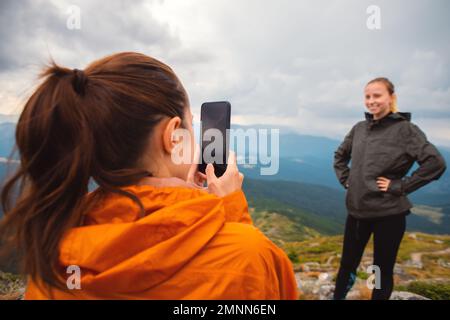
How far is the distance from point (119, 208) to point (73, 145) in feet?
1.11

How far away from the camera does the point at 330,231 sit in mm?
76250

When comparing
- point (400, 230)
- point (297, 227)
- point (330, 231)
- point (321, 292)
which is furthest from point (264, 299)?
point (330, 231)

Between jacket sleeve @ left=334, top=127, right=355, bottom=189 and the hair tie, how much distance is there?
463 centimetres

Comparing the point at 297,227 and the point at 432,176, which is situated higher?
the point at 432,176

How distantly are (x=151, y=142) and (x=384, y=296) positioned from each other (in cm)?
430

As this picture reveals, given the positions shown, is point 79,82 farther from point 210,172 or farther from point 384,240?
point 384,240

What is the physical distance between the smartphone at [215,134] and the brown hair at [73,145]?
21.3 inches

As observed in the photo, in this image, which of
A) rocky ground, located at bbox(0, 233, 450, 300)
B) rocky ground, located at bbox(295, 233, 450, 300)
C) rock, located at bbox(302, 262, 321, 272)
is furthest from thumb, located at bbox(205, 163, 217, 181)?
rock, located at bbox(302, 262, 321, 272)

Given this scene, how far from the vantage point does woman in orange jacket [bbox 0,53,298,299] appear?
4.29 ft

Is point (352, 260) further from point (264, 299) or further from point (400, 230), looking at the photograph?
point (264, 299)

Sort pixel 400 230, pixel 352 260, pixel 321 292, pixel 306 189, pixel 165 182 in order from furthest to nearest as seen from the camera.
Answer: pixel 306 189, pixel 321 292, pixel 352 260, pixel 400 230, pixel 165 182

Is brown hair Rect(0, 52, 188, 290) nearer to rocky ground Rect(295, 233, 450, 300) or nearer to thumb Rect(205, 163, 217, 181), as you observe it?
thumb Rect(205, 163, 217, 181)

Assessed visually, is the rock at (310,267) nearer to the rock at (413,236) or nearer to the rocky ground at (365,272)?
the rocky ground at (365,272)

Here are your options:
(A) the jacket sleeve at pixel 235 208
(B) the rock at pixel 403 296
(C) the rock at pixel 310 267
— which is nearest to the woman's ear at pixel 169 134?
(A) the jacket sleeve at pixel 235 208
